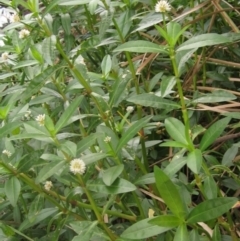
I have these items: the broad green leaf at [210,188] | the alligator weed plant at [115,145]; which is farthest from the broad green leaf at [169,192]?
the broad green leaf at [210,188]

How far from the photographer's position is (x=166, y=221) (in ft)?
2.73

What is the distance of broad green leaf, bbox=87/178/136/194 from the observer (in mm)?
916

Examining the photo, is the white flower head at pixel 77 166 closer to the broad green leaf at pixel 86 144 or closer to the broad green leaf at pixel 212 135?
the broad green leaf at pixel 86 144

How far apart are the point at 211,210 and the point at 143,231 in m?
0.12

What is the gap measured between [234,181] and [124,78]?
0.35 meters

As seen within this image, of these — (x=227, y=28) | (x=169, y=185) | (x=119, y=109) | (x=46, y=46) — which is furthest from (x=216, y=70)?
(x=169, y=185)

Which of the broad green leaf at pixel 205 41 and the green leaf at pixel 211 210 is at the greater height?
the broad green leaf at pixel 205 41

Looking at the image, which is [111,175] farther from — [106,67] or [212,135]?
[106,67]

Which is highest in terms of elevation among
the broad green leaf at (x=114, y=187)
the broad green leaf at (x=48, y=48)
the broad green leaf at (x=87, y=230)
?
the broad green leaf at (x=48, y=48)

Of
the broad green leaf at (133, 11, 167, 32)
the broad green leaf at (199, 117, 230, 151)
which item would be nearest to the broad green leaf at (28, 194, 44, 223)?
the broad green leaf at (199, 117, 230, 151)

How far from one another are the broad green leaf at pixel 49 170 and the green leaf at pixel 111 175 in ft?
0.26

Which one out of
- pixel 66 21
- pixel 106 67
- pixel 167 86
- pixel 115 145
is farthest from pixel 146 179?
pixel 66 21

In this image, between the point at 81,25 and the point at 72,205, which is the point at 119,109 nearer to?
the point at 72,205

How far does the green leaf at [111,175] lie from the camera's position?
3.00 ft
